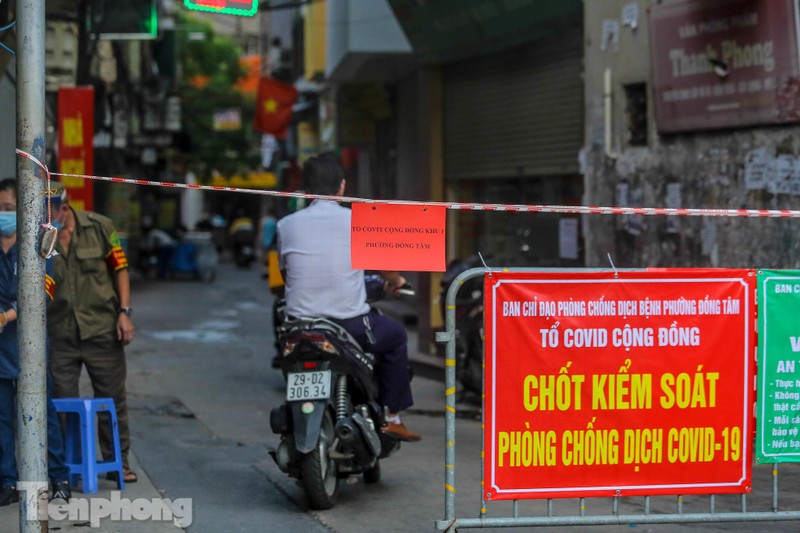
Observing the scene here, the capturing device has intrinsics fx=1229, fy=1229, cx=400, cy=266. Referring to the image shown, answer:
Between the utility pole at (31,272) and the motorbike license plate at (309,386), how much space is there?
4.52ft

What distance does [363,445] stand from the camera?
644cm

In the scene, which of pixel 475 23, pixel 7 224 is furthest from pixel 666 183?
pixel 7 224

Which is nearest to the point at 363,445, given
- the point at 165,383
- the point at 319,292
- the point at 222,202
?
the point at 319,292

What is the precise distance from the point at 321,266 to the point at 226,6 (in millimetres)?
1466

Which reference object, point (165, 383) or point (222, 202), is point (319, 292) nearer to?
point (165, 383)

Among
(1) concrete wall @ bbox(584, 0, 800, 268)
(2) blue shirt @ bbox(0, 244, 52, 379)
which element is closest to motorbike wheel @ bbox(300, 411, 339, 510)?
(2) blue shirt @ bbox(0, 244, 52, 379)

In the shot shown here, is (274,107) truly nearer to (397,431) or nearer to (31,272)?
(397,431)

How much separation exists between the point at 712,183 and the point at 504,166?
426cm

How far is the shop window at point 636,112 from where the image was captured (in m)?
9.91

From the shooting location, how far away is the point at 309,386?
6.25 meters

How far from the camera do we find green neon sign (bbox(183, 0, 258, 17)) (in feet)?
19.8

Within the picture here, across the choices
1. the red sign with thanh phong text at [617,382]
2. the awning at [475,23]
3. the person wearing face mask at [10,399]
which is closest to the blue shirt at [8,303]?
the person wearing face mask at [10,399]

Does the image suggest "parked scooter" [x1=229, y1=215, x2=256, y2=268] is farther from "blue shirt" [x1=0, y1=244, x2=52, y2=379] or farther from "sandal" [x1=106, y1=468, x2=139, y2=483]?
"blue shirt" [x1=0, y1=244, x2=52, y2=379]

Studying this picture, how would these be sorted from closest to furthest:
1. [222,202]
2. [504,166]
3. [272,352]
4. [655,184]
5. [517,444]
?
[517,444], [655,184], [504,166], [272,352], [222,202]
